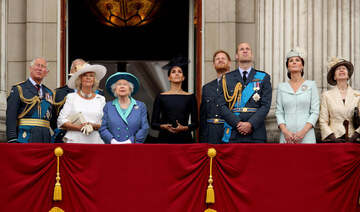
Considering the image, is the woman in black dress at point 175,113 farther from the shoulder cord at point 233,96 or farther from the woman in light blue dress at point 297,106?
the woman in light blue dress at point 297,106

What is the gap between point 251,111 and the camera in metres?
8.73

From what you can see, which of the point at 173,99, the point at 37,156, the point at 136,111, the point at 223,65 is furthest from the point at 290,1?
the point at 37,156

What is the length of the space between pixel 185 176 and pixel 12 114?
92.0 inches

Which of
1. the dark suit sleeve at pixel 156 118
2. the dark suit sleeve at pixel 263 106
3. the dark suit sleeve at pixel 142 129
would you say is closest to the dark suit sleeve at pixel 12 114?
the dark suit sleeve at pixel 142 129

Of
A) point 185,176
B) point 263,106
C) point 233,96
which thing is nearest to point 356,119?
point 263,106

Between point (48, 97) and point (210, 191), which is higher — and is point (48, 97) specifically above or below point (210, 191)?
above

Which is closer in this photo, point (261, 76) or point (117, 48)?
point (261, 76)

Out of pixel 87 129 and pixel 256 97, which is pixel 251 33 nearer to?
pixel 256 97

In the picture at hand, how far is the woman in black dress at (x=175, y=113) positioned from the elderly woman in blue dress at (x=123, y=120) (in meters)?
0.49

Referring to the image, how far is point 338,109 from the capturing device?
9094 mm

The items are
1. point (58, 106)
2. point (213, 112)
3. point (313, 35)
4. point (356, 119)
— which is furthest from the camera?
point (313, 35)

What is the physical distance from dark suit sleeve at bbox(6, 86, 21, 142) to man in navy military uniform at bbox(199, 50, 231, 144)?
242 centimetres

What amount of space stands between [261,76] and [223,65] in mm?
735

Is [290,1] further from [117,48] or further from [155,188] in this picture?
[117,48]
